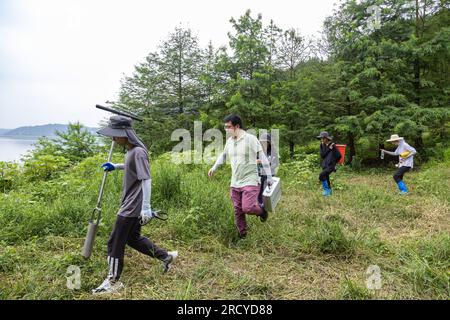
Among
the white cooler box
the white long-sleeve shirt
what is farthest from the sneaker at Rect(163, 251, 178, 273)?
the white long-sleeve shirt

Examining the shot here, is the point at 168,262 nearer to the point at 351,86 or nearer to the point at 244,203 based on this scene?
the point at 244,203

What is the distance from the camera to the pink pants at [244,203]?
4266 mm

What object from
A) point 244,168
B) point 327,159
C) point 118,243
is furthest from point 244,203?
point 327,159

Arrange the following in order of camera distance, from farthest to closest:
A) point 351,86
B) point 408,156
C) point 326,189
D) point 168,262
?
point 351,86 → point 326,189 → point 408,156 → point 168,262

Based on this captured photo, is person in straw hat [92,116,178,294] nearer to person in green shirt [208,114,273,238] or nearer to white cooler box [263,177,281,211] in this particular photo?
person in green shirt [208,114,273,238]

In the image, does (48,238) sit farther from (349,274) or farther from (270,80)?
(270,80)

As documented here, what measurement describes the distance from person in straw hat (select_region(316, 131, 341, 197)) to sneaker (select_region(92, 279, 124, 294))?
20.1 feet

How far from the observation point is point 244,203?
4.28 metres

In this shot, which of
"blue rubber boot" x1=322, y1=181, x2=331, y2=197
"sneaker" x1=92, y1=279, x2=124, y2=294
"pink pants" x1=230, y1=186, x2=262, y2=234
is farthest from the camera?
"blue rubber boot" x1=322, y1=181, x2=331, y2=197

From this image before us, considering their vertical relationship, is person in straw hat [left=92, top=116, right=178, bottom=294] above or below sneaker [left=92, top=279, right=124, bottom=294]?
above

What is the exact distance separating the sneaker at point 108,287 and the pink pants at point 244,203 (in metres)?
1.90

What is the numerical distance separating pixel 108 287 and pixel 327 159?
679 centimetres

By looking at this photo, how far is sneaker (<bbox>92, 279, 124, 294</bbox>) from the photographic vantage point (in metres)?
3.14
